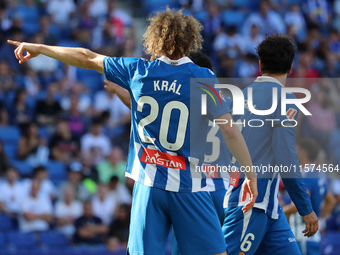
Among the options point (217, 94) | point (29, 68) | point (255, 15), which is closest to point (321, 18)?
point (255, 15)

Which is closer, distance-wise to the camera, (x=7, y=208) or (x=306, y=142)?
(x=306, y=142)

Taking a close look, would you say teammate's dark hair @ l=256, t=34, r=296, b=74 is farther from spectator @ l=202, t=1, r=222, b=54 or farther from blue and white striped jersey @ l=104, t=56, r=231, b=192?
spectator @ l=202, t=1, r=222, b=54

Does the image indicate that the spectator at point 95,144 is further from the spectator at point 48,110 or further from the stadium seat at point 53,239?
the stadium seat at point 53,239

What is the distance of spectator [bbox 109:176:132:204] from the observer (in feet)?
30.5

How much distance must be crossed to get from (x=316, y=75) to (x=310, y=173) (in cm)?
733

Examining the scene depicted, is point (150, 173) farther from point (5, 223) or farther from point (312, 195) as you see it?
point (5, 223)

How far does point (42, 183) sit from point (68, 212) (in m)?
0.75

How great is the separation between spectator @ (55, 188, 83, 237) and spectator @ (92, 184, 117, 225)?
0.30 metres

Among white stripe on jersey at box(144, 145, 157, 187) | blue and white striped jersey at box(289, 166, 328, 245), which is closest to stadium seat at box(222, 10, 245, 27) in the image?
blue and white striped jersey at box(289, 166, 328, 245)

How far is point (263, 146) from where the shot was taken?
13.7 ft

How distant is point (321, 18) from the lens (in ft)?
48.3

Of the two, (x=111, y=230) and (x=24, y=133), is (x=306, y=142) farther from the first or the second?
(x=24, y=133)

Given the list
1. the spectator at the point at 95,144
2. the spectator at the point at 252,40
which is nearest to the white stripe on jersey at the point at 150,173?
the spectator at the point at 95,144

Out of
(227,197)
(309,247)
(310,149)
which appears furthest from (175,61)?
(309,247)
